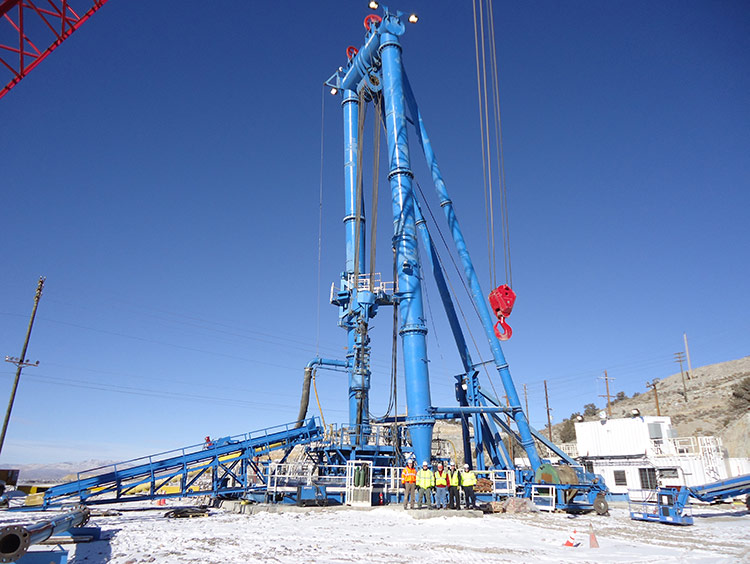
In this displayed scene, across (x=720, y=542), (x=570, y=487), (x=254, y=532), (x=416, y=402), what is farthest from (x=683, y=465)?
(x=254, y=532)

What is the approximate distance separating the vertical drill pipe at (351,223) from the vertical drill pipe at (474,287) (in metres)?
3.82

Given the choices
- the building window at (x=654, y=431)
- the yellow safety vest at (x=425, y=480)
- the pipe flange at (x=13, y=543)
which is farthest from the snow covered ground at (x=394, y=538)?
the building window at (x=654, y=431)

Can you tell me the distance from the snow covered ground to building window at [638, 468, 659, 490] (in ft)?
37.6

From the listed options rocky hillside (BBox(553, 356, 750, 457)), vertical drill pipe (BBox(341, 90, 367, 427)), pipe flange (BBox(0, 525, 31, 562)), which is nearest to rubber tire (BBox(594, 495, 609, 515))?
vertical drill pipe (BBox(341, 90, 367, 427))

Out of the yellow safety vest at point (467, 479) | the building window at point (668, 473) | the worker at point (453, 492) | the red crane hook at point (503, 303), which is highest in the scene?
the red crane hook at point (503, 303)

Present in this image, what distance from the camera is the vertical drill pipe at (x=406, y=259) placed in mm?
20766

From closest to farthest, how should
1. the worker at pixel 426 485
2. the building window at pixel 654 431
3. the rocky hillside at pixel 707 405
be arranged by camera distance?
the worker at pixel 426 485 < the building window at pixel 654 431 < the rocky hillside at pixel 707 405

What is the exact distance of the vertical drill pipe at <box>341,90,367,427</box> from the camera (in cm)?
2539

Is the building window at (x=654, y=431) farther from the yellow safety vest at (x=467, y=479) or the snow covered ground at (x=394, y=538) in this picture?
the yellow safety vest at (x=467, y=479)

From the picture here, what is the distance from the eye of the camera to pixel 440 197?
27.1 metres

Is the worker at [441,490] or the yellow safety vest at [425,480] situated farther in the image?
the yellow safety vest at [425,480]

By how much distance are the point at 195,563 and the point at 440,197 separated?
21.7 metres

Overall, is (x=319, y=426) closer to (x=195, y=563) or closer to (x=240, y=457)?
(x=240, y=457)

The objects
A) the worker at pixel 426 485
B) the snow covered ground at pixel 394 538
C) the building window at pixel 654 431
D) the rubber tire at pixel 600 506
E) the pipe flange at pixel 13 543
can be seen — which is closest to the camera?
the pipe flange at pixel 13 543
